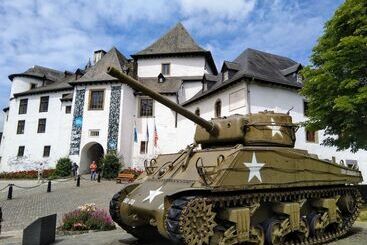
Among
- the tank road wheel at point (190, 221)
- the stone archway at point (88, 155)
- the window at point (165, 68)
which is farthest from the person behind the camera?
the window at point (165, 68)

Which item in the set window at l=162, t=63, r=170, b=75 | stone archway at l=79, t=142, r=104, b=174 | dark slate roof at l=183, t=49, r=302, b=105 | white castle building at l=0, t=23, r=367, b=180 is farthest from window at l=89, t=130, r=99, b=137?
window at l=162, t=63, r=170, b=75

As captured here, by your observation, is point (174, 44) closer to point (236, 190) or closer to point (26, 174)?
point (26, 174)

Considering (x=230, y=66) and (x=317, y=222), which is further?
(x=230, y=66)

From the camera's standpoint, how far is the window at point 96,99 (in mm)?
32219

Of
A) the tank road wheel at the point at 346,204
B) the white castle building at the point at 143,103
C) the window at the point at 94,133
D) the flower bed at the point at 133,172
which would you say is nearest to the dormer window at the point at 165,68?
the white castle building at the point at 143,103

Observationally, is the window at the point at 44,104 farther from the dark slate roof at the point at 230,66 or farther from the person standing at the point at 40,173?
the dark slate roof at the point at 230,66

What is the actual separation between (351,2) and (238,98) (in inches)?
403

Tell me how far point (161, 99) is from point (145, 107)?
85.4ft

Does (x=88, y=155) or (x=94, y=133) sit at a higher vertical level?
(x=94, y=133)

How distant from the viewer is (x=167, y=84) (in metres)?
34.6

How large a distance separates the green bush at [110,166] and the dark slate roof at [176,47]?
39.1 feet

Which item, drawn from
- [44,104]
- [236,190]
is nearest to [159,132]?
[44,104]

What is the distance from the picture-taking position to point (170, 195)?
21.6 ft

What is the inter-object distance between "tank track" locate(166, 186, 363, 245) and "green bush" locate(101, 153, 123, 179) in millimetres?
21903
